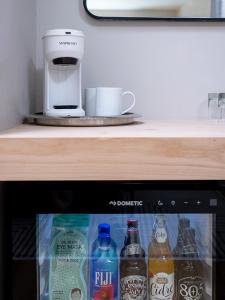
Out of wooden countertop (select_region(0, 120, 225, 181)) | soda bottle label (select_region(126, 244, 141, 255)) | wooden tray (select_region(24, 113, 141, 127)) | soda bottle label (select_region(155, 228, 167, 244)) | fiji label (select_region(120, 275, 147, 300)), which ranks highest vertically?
wooden tray (select_region(24, 113, 141, 127))

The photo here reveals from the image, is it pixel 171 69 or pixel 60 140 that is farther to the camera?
pixel 171 69

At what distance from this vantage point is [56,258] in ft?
3.22

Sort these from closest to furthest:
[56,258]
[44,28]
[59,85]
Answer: [56,258] < [59,85] < [44,28]

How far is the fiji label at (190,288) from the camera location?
97 cm

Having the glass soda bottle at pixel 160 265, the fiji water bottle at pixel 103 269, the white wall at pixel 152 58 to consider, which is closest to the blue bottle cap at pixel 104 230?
the fiji water bottle at pixel 103 269

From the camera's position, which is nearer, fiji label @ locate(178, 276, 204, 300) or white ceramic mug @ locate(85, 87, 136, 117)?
fiji label @ locate(178, 276, 204, 300)

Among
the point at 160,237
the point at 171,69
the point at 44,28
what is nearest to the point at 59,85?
the point at 44,28

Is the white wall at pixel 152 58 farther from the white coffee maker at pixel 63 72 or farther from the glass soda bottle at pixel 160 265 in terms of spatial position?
the glass soda bottle at pixel 160 265

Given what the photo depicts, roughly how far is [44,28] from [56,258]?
745mm

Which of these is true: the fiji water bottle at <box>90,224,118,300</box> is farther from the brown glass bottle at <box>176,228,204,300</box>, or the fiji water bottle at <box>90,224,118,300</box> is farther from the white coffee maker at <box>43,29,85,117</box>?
the white coffee maker at <box>43,29,85,117</box>

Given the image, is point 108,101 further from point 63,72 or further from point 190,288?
point 190,288

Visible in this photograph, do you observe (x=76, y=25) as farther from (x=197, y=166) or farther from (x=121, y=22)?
(x=197, y=166)

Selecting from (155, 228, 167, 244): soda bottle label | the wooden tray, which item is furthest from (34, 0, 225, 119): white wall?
(155, 228, 167, 244): soda bottle label

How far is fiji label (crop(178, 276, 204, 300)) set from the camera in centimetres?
97
